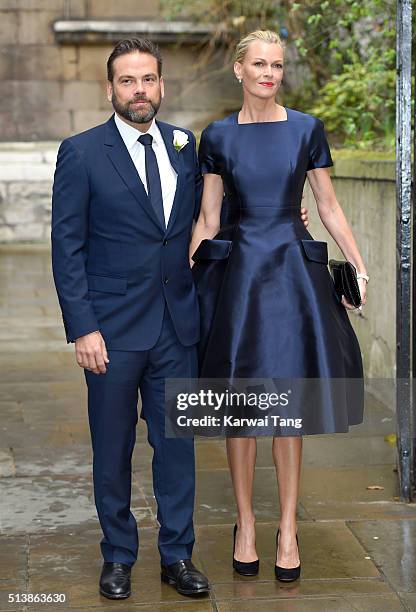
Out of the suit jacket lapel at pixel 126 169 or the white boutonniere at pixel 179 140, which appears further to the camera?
the white boutonniere at pixel 179 140

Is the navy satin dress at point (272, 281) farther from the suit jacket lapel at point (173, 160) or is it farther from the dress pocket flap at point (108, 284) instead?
the dress pocket flap at point (108, 284)

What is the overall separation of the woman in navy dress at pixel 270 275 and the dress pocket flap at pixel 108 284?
0.39m

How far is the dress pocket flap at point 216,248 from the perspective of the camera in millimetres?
4855

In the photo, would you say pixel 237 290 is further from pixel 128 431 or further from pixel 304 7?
pixel 304 7

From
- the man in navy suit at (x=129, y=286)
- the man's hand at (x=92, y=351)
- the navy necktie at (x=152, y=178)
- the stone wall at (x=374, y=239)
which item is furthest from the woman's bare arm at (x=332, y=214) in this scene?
the stone wall at (x=374, y=239)

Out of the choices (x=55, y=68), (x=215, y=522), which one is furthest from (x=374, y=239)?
(x=55, y=68)

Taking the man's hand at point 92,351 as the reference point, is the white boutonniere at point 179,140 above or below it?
above

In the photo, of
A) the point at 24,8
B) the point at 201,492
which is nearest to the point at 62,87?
the point at 24,8

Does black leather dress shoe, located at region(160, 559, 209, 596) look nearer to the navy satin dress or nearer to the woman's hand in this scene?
the navy satin dress

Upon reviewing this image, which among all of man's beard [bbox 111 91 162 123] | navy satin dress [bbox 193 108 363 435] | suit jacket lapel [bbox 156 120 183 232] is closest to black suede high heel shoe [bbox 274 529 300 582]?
navy satin dress [bbox 193 108 363 435]

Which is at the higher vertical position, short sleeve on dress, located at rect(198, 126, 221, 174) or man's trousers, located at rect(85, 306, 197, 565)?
short sleeve on dress, located at rect(198, 126, 221, 174)

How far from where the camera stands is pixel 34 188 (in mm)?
17047

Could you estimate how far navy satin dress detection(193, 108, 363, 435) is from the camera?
481cm

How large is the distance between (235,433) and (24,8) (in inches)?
536
